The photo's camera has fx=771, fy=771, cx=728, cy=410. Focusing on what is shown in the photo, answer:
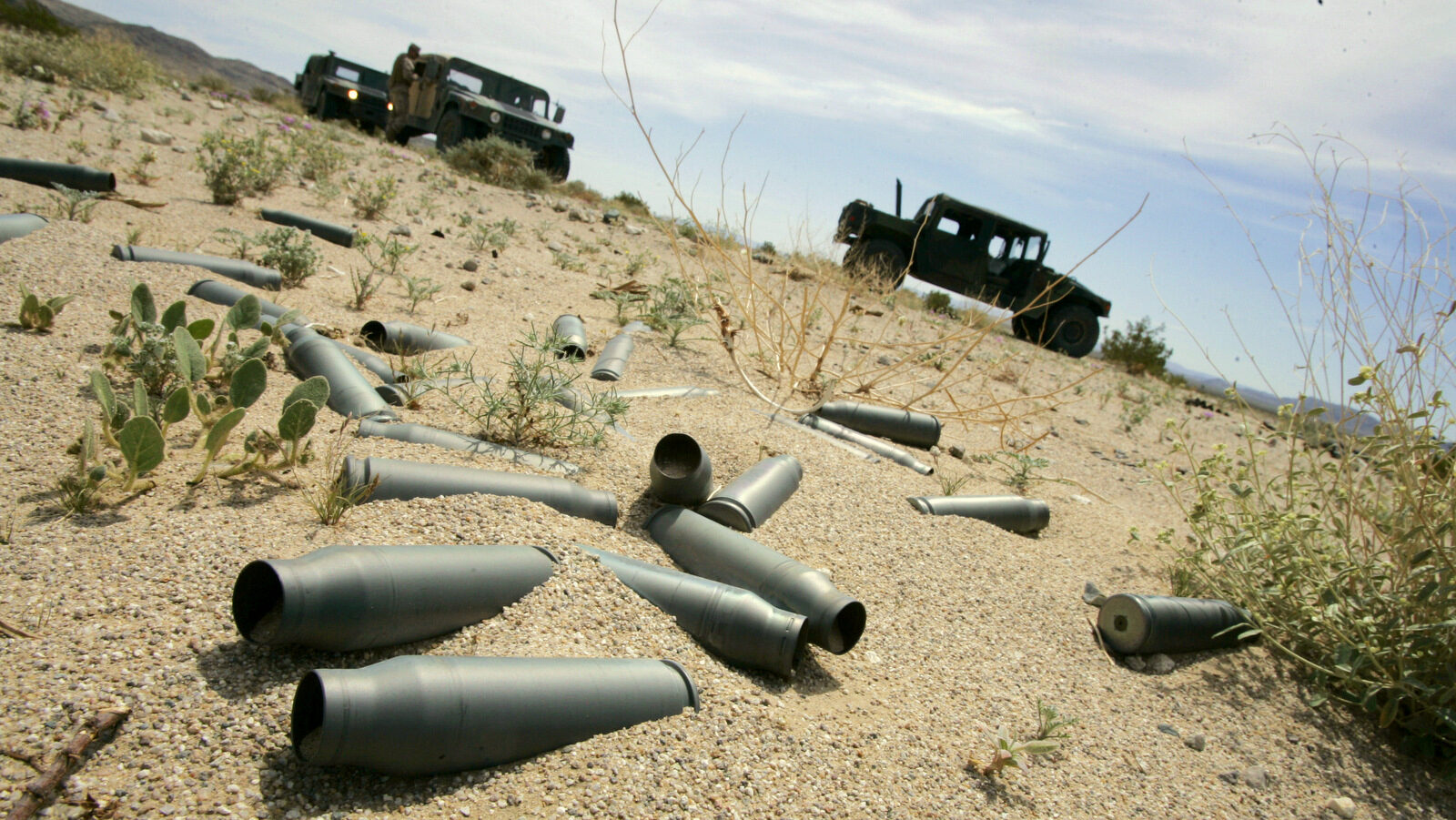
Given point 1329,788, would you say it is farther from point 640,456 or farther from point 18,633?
point 18,633

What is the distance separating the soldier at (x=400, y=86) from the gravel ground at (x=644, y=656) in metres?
11.3

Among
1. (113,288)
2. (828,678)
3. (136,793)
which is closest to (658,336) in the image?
(113,288)

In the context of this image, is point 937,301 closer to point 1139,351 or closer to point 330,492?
point 1139,351

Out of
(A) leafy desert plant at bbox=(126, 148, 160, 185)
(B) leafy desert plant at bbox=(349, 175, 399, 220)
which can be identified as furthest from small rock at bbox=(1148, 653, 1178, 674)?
(A) leafy desert plant at bbox=(126, 148, 160, 185)

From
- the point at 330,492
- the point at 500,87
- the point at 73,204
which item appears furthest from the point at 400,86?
the point at 330,492

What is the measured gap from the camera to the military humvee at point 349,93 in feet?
55.8

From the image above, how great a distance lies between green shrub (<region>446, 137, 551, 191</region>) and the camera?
1249 centimetres

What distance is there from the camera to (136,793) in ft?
4.52

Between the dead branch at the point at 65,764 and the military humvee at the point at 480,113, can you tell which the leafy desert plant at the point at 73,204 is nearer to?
the dead branch at the point at 65,764

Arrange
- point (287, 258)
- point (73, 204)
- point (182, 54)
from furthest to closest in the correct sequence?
1. point (182, 54)
2. point (287, 258)
3. point (73, 204)

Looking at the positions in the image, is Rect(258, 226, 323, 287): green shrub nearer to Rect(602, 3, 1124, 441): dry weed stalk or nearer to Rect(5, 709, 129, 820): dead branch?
Rect(602, 3, 1124, 441): dry weed stalk

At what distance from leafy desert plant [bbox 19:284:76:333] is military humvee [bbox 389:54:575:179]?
1109 cm

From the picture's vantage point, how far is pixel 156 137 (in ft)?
26.2

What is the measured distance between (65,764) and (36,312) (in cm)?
253
